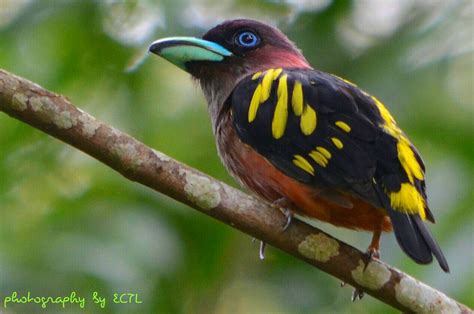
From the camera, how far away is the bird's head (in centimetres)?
485

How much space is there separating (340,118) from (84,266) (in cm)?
135

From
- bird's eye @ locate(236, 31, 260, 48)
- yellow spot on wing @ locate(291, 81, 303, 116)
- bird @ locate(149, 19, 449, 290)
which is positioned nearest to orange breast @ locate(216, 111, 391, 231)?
bird @ locate(149, 19, 449, 290)

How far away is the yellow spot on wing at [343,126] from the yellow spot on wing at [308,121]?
9 centimetres

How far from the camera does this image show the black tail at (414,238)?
12.8 feet

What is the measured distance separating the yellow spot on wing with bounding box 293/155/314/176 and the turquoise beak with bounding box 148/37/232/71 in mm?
836

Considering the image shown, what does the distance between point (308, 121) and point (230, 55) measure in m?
0.86

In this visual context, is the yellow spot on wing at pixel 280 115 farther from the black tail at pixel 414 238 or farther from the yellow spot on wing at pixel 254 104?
the black tail at pixel 414 238

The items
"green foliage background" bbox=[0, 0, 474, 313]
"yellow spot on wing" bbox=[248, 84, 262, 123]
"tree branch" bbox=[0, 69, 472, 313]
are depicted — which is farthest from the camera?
"green foliage background" bbox=[0, 0, 474, 313]

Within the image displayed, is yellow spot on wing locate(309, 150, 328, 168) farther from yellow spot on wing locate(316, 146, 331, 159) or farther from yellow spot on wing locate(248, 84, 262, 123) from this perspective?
yellow spot on wing locate(248, 84, 262, 123)

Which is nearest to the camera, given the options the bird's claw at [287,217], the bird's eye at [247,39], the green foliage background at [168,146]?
the bird's claw at [287,217]

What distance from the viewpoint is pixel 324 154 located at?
13.7 ft

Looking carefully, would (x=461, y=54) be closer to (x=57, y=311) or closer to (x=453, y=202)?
(x=453, y=202)

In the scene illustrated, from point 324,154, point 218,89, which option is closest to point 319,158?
point 324,154

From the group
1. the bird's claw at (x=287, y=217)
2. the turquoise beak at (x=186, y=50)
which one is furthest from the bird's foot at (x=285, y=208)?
the turquoise beak at (x=186, y=50)
